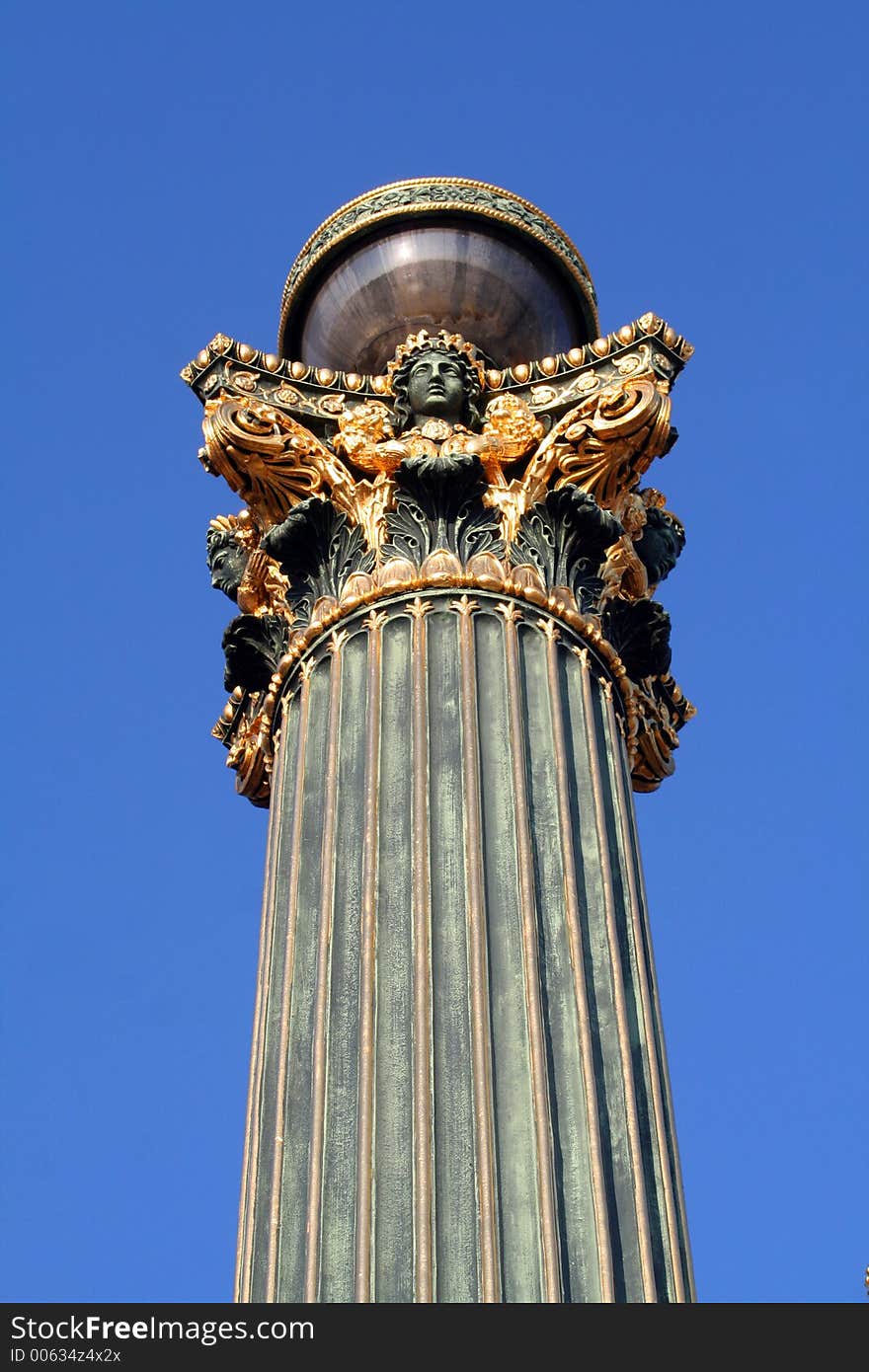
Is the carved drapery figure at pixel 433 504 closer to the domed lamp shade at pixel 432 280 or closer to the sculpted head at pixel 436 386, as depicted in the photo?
the sculpted head at pixel 436 386

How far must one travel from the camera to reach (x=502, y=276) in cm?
2450

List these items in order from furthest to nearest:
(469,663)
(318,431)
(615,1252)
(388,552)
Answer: (318,431) → (388,552) → (469,663) → (615,1252)

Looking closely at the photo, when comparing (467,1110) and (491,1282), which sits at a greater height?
(467,1110)

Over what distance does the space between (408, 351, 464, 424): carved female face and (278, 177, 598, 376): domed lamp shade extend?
134 centimetres

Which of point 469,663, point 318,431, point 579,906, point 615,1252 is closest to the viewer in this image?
point 615,1252

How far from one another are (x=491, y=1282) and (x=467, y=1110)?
4.49 ft

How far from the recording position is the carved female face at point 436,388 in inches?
873

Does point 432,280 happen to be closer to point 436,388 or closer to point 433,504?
point 436,388

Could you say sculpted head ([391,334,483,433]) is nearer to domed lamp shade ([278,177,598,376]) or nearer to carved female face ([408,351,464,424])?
carved female face ([408,351,464,424])

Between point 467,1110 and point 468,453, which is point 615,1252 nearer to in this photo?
point 467,1110

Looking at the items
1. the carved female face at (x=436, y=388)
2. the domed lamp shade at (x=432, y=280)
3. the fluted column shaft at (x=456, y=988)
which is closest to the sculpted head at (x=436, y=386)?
the carved female face at (x=436, y=388)

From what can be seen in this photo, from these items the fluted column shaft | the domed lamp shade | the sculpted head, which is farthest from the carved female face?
the fluted column shaft

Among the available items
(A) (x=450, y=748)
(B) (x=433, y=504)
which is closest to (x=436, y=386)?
(B) (x=433, y=504)
